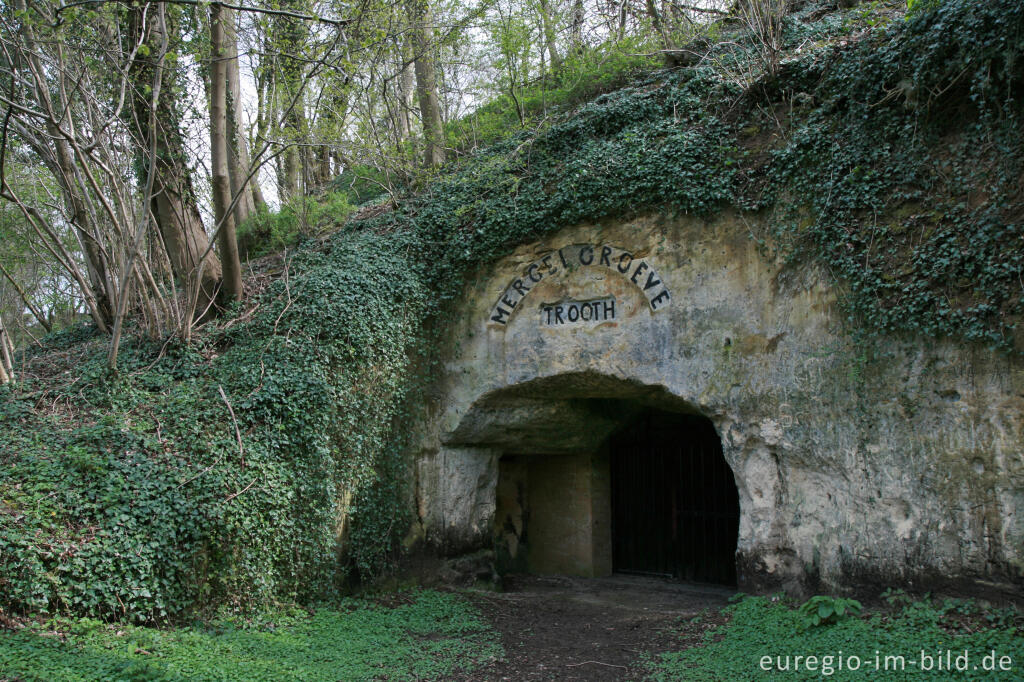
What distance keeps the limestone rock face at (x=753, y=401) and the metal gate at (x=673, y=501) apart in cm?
67

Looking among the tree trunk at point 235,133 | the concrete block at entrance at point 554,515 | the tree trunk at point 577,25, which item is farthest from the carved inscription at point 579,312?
the tree trunk at point 577,25

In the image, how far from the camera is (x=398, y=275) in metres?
7.58

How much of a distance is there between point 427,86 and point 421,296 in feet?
15.1

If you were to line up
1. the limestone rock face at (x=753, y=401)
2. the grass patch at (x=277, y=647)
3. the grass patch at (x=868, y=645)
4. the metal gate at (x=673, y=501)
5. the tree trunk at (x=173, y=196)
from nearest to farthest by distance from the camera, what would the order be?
the grass patch at (x=277, y=647)
the grass patch at (x=868, y=645)
the limestone rock face at (x=753, y=401)
the tree trunk at (x=173, y=196)
the metal gate at (x=673, y=501)

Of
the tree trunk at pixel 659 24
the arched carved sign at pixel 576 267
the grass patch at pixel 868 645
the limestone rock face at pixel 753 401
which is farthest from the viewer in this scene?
the tree trunk at pixel 659 24

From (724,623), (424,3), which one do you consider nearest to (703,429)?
(724,623)

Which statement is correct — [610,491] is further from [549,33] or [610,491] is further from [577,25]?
[577,25]

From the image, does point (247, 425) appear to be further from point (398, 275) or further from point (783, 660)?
point (783, 660)

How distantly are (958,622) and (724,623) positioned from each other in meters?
1.70

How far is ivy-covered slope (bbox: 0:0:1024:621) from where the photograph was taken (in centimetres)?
494

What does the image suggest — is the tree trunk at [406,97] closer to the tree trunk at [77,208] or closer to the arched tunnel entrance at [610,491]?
the tree trunk at [77,208]

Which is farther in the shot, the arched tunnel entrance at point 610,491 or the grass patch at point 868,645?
the arched tunnel entrance at point 610,491

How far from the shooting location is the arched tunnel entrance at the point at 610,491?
26.6 ft

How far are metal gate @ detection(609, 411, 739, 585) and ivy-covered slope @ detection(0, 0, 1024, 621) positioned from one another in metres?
3.16
